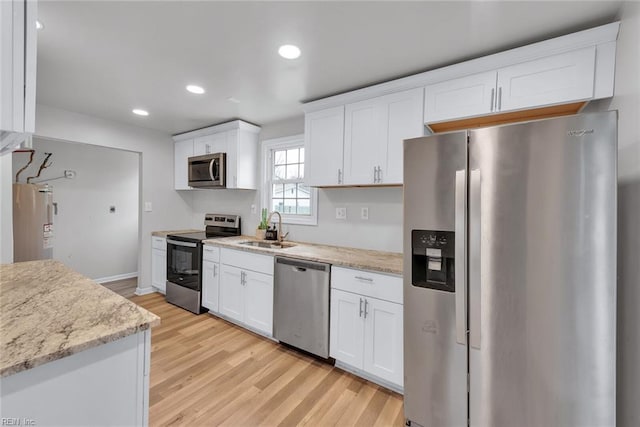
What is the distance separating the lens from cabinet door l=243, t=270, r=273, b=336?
259cm

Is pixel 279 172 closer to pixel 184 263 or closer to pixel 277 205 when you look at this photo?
pixel 277 205

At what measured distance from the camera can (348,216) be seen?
285 centimetres

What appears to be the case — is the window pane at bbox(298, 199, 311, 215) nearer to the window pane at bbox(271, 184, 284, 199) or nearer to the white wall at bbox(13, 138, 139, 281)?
the window pane at bbox(271, 184, 284, 199)

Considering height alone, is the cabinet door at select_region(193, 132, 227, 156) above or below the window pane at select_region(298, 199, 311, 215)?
above

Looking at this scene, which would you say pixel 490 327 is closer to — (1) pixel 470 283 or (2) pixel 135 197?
(1) pixel 470 283

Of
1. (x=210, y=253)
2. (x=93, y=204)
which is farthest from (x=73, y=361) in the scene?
(x=93, y=204)

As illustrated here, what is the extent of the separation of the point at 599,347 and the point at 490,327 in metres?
0.40

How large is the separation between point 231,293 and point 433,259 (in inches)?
85.2

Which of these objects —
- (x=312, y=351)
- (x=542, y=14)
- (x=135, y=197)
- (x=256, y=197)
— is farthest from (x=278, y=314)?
(x=135, y=197)

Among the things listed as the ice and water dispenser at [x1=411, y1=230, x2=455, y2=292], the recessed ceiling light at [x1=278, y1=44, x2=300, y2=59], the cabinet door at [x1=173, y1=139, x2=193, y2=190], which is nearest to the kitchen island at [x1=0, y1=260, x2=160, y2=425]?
the ice and water dispenser at [x1=411, y1=230, x2=455, y2=292]

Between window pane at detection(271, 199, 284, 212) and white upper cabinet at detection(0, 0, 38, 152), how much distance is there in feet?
9.49

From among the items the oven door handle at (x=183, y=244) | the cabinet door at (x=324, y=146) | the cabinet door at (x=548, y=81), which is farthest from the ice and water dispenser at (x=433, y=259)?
the oven door handle at (x=183, y=244)

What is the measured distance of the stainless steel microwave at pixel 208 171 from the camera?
3453 millimetres

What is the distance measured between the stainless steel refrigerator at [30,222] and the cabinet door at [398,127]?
10.3ft
